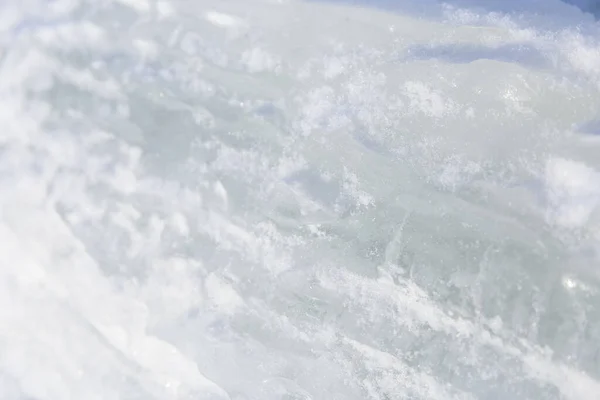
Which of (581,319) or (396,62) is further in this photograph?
(396,62)

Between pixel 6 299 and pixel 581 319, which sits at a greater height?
pixel 581 319

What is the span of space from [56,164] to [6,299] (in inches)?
10.5

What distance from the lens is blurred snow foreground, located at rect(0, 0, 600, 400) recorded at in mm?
963

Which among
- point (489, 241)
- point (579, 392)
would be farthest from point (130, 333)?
point (579, 392)

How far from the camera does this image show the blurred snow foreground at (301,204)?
37.9 inches

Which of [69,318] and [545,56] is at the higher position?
[545,56]

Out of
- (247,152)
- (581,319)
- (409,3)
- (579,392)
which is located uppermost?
(409,3)

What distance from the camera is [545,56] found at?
1021mm

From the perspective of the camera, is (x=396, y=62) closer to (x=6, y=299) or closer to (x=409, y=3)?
(x=409, y=3)

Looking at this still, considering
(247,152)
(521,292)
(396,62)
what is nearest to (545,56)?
(396,62)

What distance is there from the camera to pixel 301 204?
40.8 inches

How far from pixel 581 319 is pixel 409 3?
0.64 m

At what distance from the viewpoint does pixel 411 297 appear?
3.24 ft

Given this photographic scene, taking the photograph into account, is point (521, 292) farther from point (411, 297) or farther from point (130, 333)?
point (130, 333)
